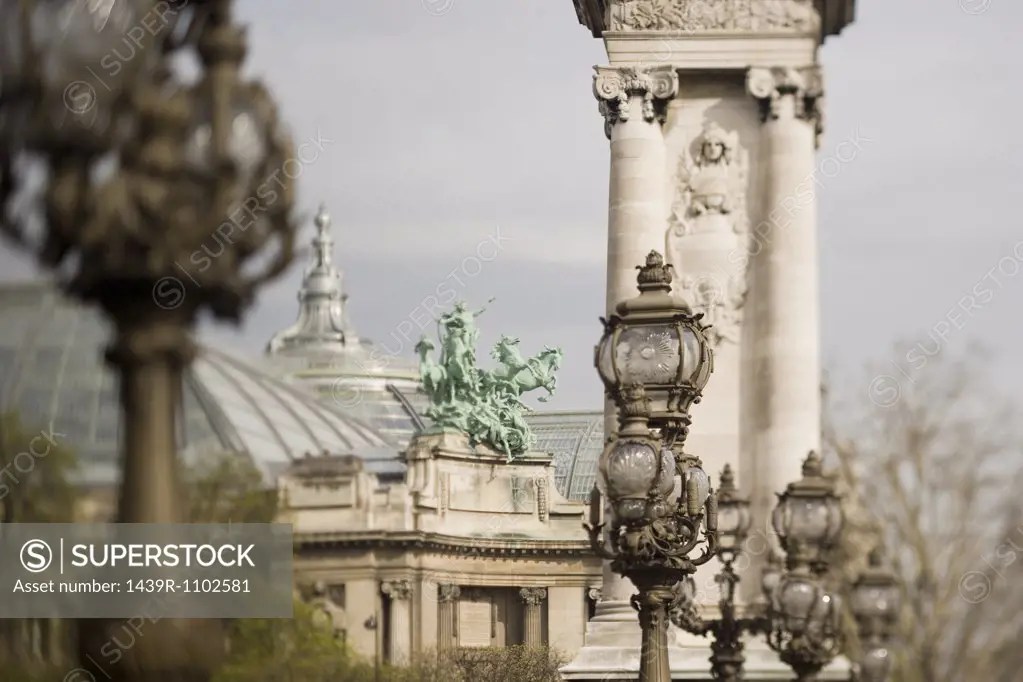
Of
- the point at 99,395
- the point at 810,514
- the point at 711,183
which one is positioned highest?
the point at 711,183

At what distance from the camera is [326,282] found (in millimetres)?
13633

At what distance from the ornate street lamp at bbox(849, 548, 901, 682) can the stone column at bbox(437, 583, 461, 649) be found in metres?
50.1

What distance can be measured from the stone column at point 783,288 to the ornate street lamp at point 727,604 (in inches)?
79.8

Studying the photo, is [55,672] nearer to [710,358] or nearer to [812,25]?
[710,358]

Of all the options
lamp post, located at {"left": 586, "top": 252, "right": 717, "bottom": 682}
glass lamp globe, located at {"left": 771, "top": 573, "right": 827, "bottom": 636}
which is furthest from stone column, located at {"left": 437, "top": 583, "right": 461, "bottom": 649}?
lamp post, located at {"left": 586, "top": 252, "right": 717, "bottom": 682}

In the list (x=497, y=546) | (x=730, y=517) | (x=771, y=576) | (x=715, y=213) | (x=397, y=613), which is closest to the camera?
(x=397, y=613)

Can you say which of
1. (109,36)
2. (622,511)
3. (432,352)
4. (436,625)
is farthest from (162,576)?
(432,352)

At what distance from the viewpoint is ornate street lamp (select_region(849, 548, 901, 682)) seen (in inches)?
1081

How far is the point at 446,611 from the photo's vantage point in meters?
82.5

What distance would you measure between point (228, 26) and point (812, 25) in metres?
22.9

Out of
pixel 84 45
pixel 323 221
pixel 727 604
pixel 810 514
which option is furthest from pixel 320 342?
pixel 727 604

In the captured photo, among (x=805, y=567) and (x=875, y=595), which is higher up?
(x=875, y=595)

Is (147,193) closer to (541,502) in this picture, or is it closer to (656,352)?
(656,352)

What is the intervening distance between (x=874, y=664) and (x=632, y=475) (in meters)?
12.8
